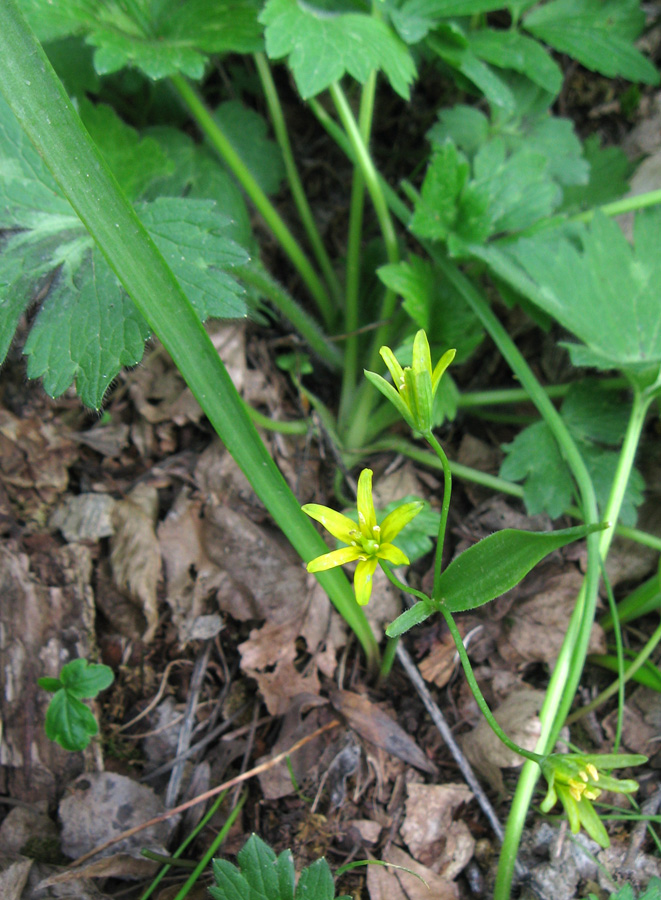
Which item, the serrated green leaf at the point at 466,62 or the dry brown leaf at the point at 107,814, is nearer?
the dry brown leaf at the point at 107,814

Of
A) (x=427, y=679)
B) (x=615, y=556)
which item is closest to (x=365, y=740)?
(x=427, y=679)

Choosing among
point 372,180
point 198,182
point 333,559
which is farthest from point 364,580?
point 198,182

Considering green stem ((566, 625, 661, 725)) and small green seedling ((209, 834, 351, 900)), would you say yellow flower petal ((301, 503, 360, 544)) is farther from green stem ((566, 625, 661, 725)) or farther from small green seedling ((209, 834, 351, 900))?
green stem ((566, 625, 661, 725))

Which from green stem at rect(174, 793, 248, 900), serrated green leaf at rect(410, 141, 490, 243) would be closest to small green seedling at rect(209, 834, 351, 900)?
green stem at rect(174, 793, 248, 900)

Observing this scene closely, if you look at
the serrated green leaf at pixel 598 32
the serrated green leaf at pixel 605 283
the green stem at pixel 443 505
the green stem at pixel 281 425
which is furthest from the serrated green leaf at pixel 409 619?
the serrated green leaf at pixel 598 32

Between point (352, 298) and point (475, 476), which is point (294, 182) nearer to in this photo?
point (352, 298)

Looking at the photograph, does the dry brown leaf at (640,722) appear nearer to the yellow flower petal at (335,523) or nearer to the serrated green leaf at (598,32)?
the yellow flower petal at (335,523)
